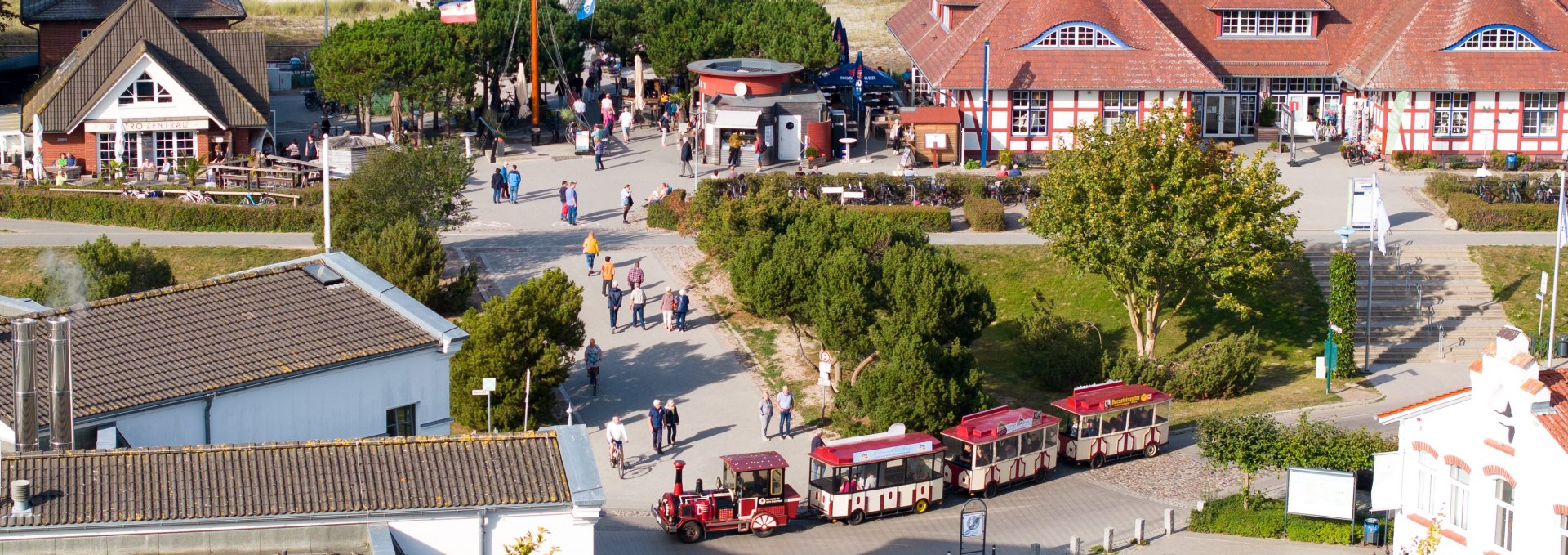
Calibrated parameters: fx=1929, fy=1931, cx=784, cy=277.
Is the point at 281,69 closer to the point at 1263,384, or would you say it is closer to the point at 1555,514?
the point at 1263,384

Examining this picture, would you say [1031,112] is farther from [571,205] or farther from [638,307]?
[638,307]

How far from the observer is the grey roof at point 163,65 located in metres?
59.8

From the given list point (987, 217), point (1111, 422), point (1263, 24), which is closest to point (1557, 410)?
point (1111, 422)

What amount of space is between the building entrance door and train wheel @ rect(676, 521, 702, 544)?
35.6m

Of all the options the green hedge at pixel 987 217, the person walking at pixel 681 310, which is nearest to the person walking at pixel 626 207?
the person walking at pixel 681 310

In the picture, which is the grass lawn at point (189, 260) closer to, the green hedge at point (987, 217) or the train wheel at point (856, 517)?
the green hedge at point (987, 217)

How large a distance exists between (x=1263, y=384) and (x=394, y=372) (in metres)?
21.6

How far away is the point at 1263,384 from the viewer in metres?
43.9

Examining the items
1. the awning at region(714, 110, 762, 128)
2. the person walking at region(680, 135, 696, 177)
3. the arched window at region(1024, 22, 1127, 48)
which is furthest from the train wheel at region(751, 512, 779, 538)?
the arched window at region(1024, 22, 1127, 48)

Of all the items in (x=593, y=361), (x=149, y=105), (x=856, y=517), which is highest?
(x=149, y=105)

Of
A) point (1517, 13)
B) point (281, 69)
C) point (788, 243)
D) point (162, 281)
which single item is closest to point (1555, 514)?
point (788, 243)

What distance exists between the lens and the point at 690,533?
33.6 meters

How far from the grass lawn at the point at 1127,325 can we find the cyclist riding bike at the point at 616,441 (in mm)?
9579

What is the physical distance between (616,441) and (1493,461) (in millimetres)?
16516
